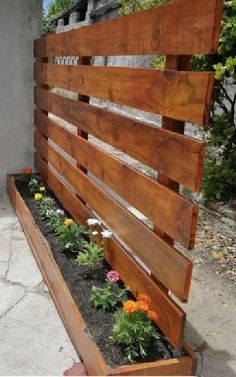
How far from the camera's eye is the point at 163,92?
1903mm

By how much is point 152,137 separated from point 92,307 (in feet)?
3.32

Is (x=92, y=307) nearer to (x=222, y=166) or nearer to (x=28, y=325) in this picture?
(x=28, y=325)

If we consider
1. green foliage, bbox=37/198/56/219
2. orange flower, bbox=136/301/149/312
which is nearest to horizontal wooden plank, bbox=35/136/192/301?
orange flower, bbox=136/301/149/312

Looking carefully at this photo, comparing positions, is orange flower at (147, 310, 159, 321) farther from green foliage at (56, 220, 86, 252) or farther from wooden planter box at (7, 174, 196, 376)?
green foliage at (56, 220, 86, 252)

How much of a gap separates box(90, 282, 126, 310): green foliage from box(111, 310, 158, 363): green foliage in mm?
276

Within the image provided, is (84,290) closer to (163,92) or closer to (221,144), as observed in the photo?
(163,92)

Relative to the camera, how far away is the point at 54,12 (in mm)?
19516

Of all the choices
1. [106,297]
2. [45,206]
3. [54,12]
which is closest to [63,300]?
[106,297]

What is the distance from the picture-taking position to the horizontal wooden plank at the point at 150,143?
5.57 ft

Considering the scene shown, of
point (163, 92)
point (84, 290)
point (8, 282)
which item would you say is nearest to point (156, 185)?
point (163, 92)

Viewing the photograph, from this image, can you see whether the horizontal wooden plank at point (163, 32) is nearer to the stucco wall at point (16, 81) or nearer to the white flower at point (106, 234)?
the white flower at point (106, 234)

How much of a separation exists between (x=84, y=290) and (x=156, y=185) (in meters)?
0.92

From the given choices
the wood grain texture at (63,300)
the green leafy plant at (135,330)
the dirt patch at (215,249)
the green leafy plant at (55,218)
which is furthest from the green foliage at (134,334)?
the green leafy plant at (55,218)

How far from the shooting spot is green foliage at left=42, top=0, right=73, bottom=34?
18062mm
